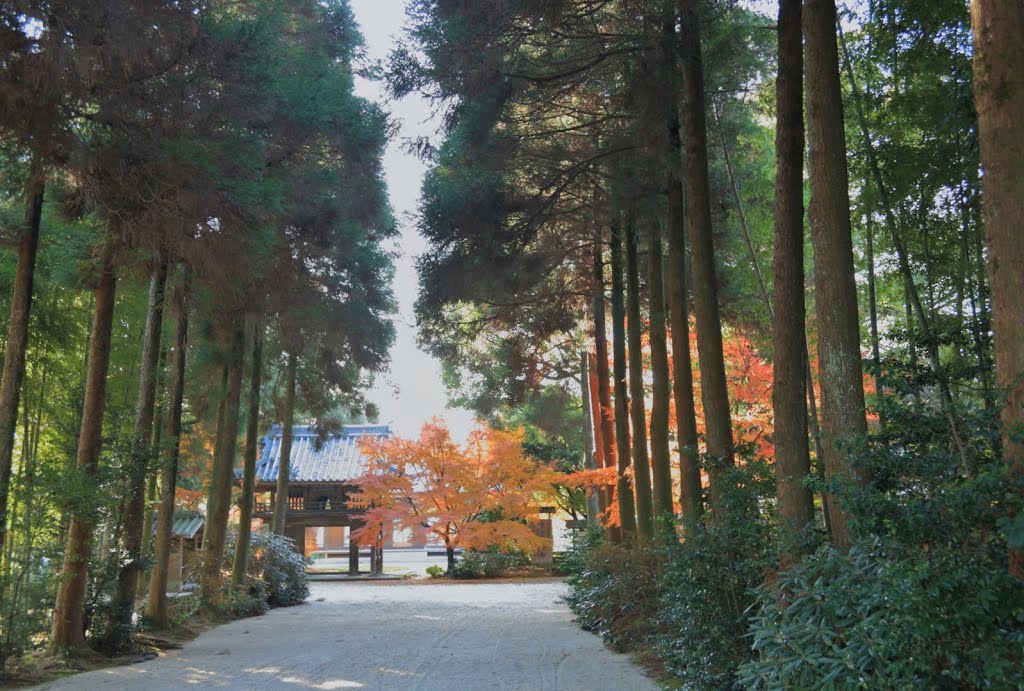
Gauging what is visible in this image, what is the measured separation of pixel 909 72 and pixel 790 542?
4.53m

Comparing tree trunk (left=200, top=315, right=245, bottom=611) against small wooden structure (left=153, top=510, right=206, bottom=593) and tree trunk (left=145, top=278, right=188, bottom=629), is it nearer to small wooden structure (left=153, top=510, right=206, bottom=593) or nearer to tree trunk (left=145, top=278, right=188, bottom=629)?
tree trunk (left=145, top=278, right=188, bottom=629)

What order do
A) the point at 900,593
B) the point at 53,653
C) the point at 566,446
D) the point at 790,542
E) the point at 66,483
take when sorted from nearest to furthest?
the point at 900,593 → the point at 790,542 → the point at 66,483 → the point at 53,653 → the point at 566,446

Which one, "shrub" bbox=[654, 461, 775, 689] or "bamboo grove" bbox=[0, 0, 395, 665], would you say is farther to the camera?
"bamboo grove" bbox=[0, 0, 395, 665]

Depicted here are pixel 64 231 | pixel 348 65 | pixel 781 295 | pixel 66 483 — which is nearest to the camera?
pixel 781 295

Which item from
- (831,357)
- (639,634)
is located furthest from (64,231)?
(831,357)

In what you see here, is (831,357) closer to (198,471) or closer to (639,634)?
(639,634)

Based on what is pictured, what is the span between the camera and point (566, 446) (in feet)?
91.8

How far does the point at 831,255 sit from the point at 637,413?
6160 millimetres

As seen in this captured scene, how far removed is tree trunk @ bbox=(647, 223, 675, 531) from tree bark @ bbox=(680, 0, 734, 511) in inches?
80.6

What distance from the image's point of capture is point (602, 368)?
1509 centimetres

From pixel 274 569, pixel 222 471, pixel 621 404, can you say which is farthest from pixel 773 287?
pixel 274 569

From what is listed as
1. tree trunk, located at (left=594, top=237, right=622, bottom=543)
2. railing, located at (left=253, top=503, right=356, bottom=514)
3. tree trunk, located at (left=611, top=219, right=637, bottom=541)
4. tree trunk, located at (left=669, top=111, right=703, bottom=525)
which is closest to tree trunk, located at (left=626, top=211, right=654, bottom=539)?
tree trunk, located at (left=611, top=219, right=637, bottom=541)

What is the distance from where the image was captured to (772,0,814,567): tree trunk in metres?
6.27

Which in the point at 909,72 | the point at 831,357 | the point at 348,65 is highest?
the point at 348,65
